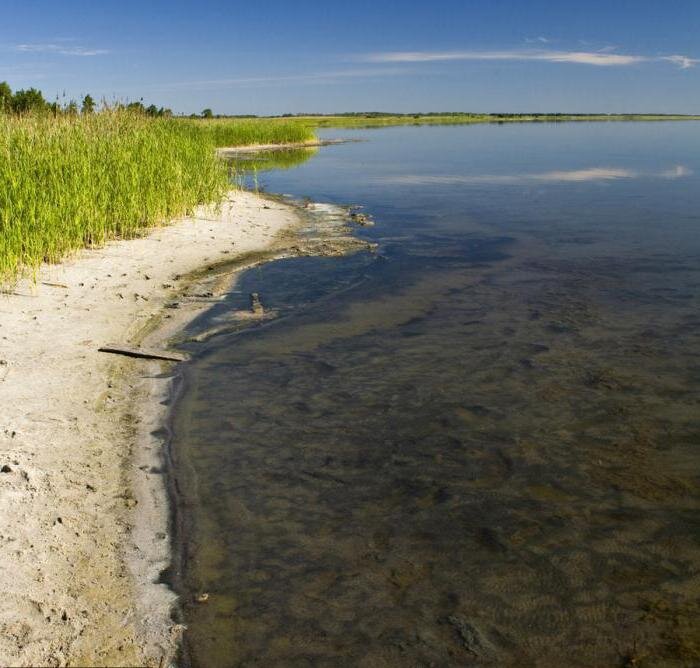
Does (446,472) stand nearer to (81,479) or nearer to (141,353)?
(81,479)

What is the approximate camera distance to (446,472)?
614 centimetres

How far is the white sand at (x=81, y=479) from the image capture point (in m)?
4.17

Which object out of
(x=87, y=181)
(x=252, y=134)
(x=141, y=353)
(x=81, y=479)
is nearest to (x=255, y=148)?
(x=252, y=134)

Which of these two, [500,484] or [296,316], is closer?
[500,484]

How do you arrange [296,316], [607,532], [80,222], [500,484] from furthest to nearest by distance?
[80,222]
[296,316]
[500,484]
[607,532]

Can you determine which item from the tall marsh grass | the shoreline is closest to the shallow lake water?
the tall marsh grass

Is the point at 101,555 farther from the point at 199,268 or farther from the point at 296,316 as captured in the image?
→ the point at 199,268

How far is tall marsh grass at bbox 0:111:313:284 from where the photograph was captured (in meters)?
11.3

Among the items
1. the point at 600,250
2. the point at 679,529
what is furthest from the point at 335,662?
the point at 600,250

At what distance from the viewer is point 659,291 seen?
1206 centimetres

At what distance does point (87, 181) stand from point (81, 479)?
9.01 m

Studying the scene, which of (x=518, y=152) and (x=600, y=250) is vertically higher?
(x=518, y=152)

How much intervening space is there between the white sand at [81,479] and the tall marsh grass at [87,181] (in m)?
0.81

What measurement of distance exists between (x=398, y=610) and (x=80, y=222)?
10.9 metres
